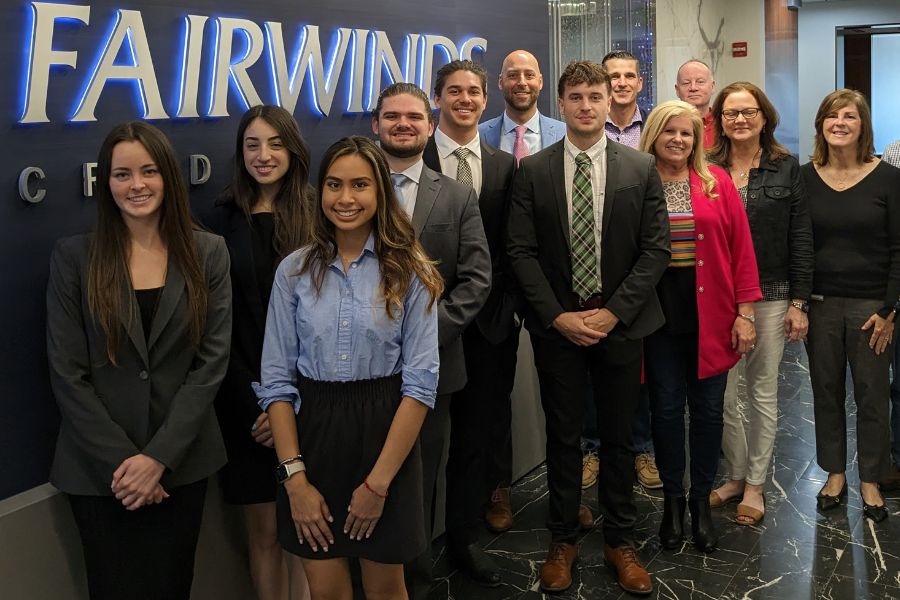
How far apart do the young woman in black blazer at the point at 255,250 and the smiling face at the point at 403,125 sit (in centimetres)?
29

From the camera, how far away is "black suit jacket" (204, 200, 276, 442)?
9.43 ft

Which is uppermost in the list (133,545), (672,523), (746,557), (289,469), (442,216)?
(442,216)

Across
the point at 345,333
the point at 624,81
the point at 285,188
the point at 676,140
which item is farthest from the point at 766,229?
the point at 345,333

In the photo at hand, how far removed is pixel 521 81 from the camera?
13.1ft

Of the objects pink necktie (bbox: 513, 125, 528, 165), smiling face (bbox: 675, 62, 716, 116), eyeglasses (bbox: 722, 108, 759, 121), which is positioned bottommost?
pink necktie (bbox: 513, 125, 528, 165)

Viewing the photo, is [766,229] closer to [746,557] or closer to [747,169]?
[747,169]

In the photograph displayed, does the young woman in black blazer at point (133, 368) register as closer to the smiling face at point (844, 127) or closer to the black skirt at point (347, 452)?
the black skirt at point (347, 452)

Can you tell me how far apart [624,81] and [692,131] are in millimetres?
1133

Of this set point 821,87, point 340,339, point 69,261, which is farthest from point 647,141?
point 821,87

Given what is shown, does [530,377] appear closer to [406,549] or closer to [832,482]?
[832,482]

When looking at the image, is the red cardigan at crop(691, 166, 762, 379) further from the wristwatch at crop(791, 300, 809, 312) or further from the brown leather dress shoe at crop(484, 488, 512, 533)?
the brown leather dress shoe at crop(484, 488, 512, 533)

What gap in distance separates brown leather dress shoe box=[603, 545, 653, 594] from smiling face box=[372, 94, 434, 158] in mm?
1643

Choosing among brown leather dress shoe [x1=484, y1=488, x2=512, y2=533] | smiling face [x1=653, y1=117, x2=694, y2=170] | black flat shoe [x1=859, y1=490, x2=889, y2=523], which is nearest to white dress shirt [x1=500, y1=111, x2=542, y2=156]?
smiling face [x1=653, y1=117, x2=694, y2=170]

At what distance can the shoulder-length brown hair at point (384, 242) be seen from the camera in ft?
7.98
